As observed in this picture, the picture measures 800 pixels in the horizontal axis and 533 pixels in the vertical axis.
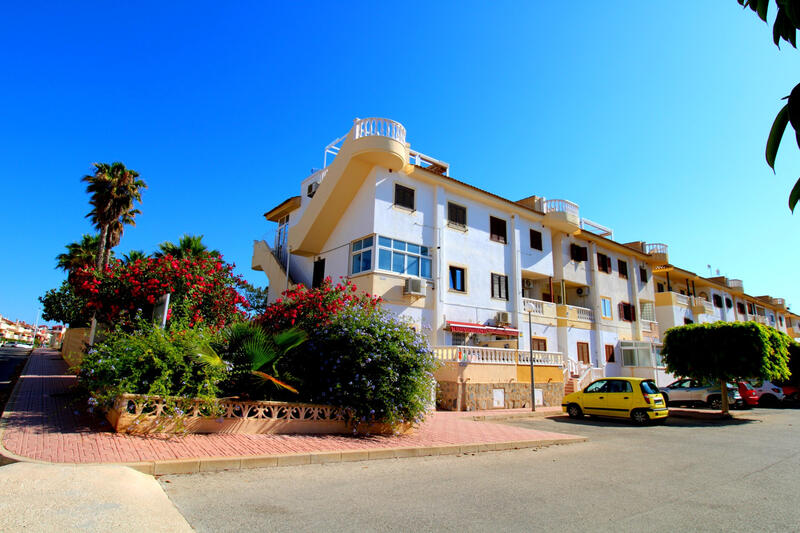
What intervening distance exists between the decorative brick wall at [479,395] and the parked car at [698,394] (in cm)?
757

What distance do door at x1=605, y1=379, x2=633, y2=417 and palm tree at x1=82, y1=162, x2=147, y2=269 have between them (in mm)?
25097

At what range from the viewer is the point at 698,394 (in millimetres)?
21469

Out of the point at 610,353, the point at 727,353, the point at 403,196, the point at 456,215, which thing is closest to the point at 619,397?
the point at 727,353

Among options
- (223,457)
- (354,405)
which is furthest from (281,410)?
(223,457)

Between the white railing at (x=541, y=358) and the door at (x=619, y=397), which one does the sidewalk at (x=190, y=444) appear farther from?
the white railing at (x=541, y=358)

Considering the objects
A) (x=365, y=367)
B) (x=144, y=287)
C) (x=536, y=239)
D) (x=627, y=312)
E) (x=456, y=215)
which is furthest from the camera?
(x=627, y=312)

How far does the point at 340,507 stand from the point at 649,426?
13.8 metres

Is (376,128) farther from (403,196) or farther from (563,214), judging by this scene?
(563,214)

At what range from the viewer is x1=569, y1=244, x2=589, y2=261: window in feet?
93.4

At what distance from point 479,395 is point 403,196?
940 cm

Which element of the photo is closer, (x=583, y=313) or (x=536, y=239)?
(x=536, y=239)

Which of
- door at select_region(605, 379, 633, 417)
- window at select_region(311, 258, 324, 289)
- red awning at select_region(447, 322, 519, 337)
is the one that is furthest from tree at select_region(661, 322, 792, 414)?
window at select_region(311, 258, 324, 289)

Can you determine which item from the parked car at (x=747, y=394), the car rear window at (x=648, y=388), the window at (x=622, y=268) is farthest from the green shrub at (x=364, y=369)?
the window at (x=622, y=268)

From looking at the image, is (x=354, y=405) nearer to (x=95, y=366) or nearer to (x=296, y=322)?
(x=296, y=322)
